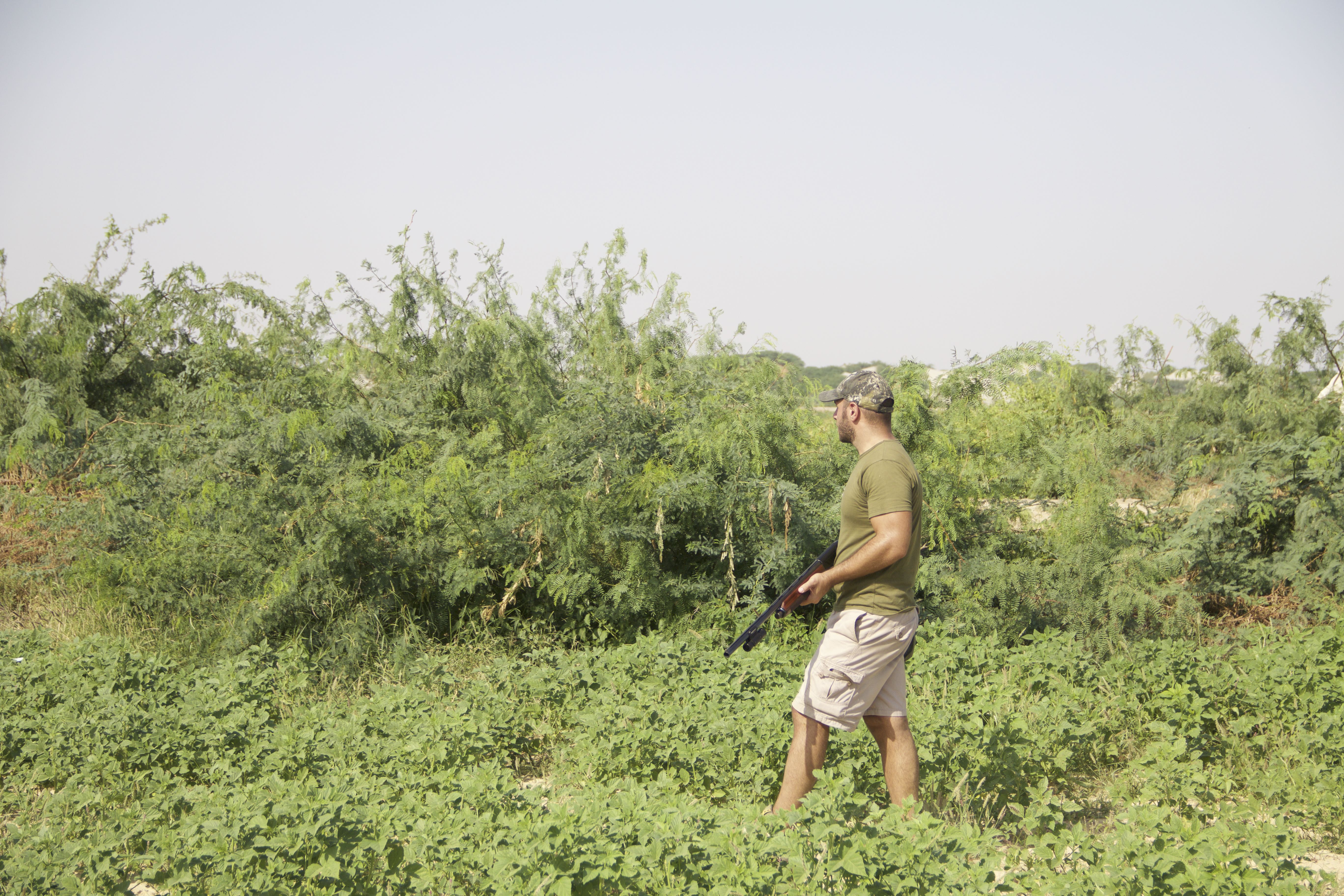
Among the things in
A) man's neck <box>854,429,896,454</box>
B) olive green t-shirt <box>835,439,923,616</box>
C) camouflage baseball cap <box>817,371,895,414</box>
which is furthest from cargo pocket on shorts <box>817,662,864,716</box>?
camouflage baseball cap <box>817,371,895,414</box>

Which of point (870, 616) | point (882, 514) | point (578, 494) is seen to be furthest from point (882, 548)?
point (578, 494)

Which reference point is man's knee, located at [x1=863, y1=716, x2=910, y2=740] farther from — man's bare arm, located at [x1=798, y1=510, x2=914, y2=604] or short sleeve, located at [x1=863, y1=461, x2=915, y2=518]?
short sleeve, located at [x1=863, y1=461, x2=915, y2=518]

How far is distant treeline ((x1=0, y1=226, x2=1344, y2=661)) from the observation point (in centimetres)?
580

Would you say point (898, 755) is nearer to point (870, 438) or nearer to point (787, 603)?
point (787, 603)

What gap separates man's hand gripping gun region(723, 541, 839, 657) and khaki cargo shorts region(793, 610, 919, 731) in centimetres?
27

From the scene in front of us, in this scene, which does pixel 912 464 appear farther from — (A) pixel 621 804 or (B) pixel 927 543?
(B) pixel 927 543

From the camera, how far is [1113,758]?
422 centimetres

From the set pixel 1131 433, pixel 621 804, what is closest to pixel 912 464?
pixel 621 804

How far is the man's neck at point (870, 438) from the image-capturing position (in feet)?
11.3

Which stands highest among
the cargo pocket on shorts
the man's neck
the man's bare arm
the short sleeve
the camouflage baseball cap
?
the camouflage baseball cap

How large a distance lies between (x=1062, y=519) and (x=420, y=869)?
219 inches

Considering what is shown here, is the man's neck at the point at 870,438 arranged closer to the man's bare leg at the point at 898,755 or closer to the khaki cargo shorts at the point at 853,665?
the khaki cargo shorts at the point at 853,665

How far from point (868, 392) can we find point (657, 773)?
76.7 inches

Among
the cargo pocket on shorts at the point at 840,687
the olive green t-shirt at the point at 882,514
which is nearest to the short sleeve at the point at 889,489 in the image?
the olive green t-shirt at the point at 882,514
